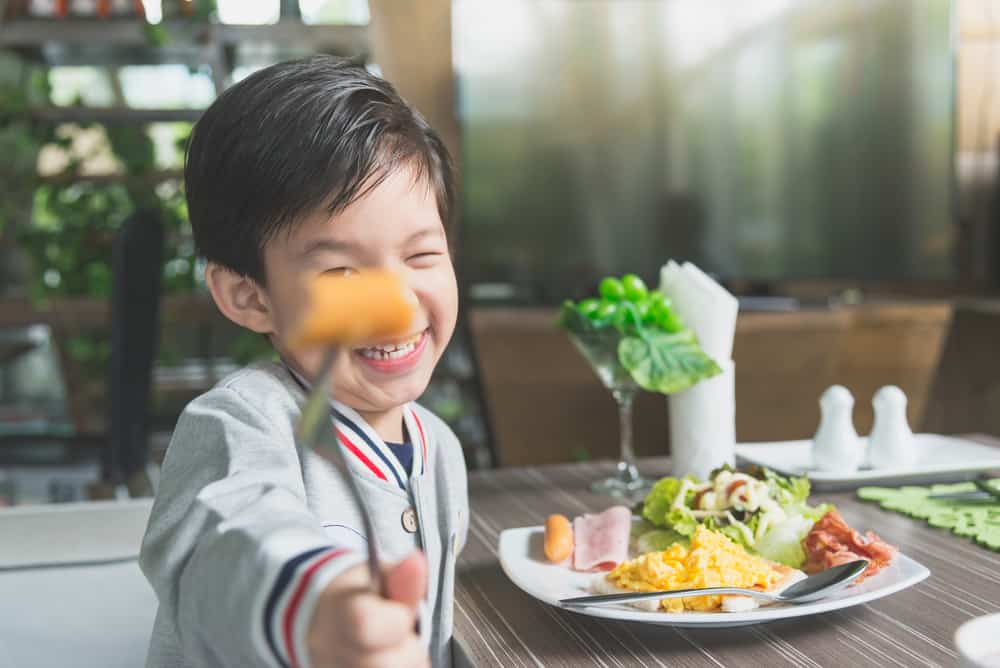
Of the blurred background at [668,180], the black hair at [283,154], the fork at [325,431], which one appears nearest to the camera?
the fork at [325,431]

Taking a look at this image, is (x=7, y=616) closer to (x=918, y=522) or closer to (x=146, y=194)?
(x=918, y=522)

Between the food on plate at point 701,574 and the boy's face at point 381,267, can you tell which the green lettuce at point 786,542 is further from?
the boy's face at point 381,267

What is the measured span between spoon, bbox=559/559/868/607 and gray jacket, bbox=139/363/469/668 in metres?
0.11

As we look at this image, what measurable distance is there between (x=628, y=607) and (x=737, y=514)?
188 millimetres

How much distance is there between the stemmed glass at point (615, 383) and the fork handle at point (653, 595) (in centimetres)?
44

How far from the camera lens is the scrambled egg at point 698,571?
706 millimetres

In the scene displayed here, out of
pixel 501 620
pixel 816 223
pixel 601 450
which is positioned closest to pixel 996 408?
pixel 816 223

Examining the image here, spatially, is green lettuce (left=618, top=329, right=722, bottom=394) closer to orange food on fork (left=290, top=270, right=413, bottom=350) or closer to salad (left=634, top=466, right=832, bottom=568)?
→ salad (left=634, top=466, right=832, bottom=568)

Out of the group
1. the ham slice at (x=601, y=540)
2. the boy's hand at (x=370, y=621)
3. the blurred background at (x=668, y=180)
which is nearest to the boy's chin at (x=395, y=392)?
the ham slice at (x=601, y=540)

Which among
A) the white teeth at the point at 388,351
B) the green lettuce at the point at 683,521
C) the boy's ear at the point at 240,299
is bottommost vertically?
the green lettuce at the point at 683,521

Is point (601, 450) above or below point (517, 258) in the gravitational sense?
below

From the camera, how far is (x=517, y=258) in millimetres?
3066

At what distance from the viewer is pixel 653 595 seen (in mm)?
695

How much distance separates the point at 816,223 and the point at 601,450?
1023 millimetres
